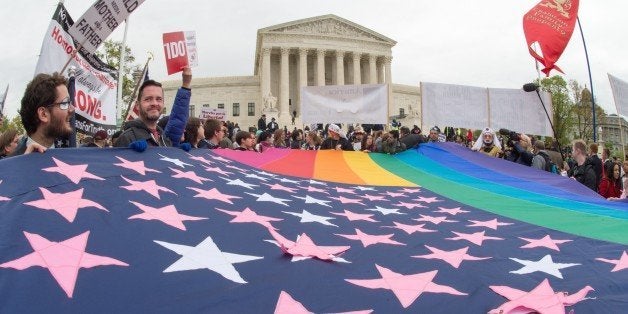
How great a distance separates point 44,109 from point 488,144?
289 inches

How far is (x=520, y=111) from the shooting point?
31.8 feet

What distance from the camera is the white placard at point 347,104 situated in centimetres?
1044

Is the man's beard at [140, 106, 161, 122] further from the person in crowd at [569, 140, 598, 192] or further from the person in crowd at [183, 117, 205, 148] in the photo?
the person in crowd at [569, 140, 598, 192]

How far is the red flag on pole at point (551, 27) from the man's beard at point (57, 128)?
28.5 ft

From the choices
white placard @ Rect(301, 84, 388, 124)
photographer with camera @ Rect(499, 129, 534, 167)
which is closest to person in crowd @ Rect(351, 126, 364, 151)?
white placard @ Rect(301, 84, 388, 124)

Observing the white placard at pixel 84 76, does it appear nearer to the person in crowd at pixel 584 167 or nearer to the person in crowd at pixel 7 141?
the person in crowd at pixel 7 141

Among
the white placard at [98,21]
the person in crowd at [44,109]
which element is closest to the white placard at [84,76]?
the white placard at [98,21]

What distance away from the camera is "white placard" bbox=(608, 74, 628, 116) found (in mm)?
9750

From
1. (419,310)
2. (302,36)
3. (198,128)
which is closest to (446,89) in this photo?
(198,128)

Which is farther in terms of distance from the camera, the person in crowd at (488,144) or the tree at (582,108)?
the tree at (582,108)

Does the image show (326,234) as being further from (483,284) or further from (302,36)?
(302,36)

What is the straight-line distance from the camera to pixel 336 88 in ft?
35.8

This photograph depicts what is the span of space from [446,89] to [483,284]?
8.29m

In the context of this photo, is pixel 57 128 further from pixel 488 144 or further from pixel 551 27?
pixel 551 27
